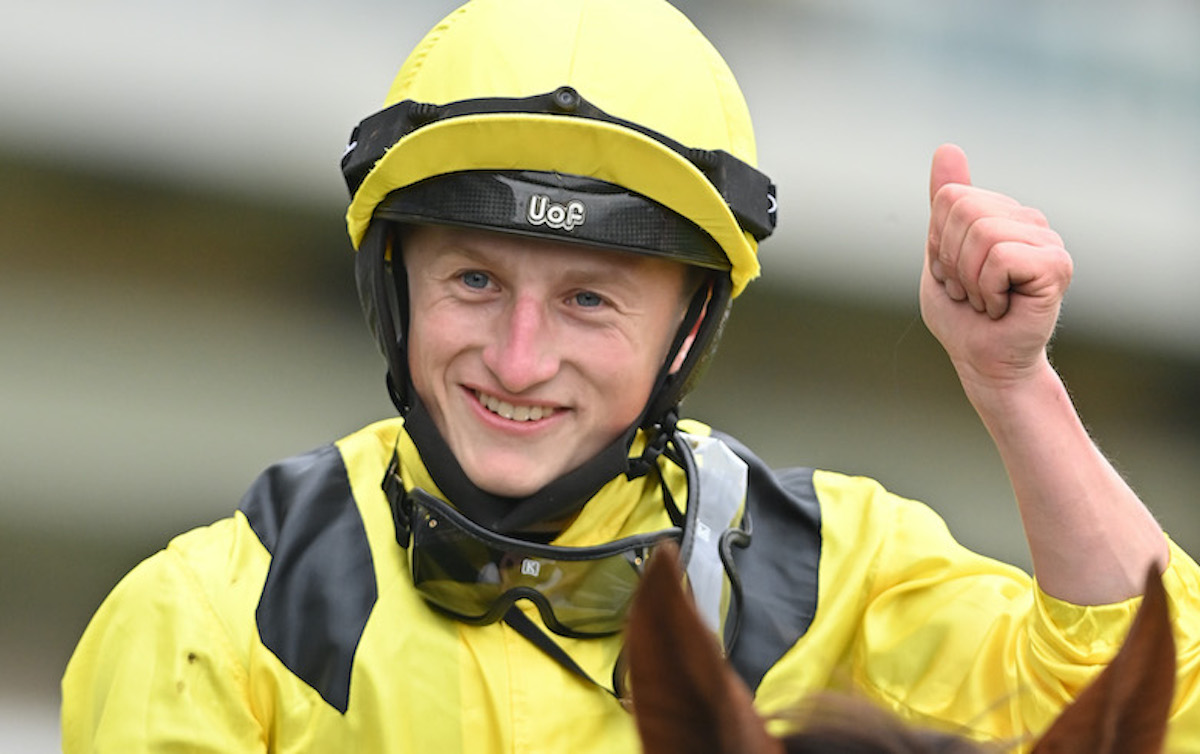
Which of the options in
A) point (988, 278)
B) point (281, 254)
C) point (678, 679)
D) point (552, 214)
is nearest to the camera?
point (678, 679)

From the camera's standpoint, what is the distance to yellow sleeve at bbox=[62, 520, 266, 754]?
1514 mm

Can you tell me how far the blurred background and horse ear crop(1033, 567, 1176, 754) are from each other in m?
3.09

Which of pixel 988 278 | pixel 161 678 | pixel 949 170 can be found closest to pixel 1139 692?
pixel 988 278

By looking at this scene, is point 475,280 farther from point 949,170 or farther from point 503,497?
point 949,170

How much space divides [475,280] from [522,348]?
0.12 m

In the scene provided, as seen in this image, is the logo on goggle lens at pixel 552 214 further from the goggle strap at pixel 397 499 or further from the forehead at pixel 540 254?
the goggle strap at pixel 397 499

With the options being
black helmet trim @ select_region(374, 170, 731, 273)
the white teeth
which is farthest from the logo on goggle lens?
the white teeth

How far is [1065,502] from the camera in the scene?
5.03 feet

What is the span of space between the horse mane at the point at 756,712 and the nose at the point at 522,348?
2.26 feet

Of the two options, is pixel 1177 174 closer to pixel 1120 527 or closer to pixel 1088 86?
pixel 1088 86

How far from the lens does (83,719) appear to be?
1.60 metres

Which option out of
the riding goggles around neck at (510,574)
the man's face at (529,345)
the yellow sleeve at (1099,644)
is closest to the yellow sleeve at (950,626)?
the yellow sleeve at (1099,644)

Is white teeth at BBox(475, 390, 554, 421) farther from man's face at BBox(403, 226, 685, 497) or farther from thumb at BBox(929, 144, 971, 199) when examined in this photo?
thumb at BBox(929, 144, 971, 199)

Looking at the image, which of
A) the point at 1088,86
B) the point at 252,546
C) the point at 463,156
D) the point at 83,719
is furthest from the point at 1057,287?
the point at 1088,86
